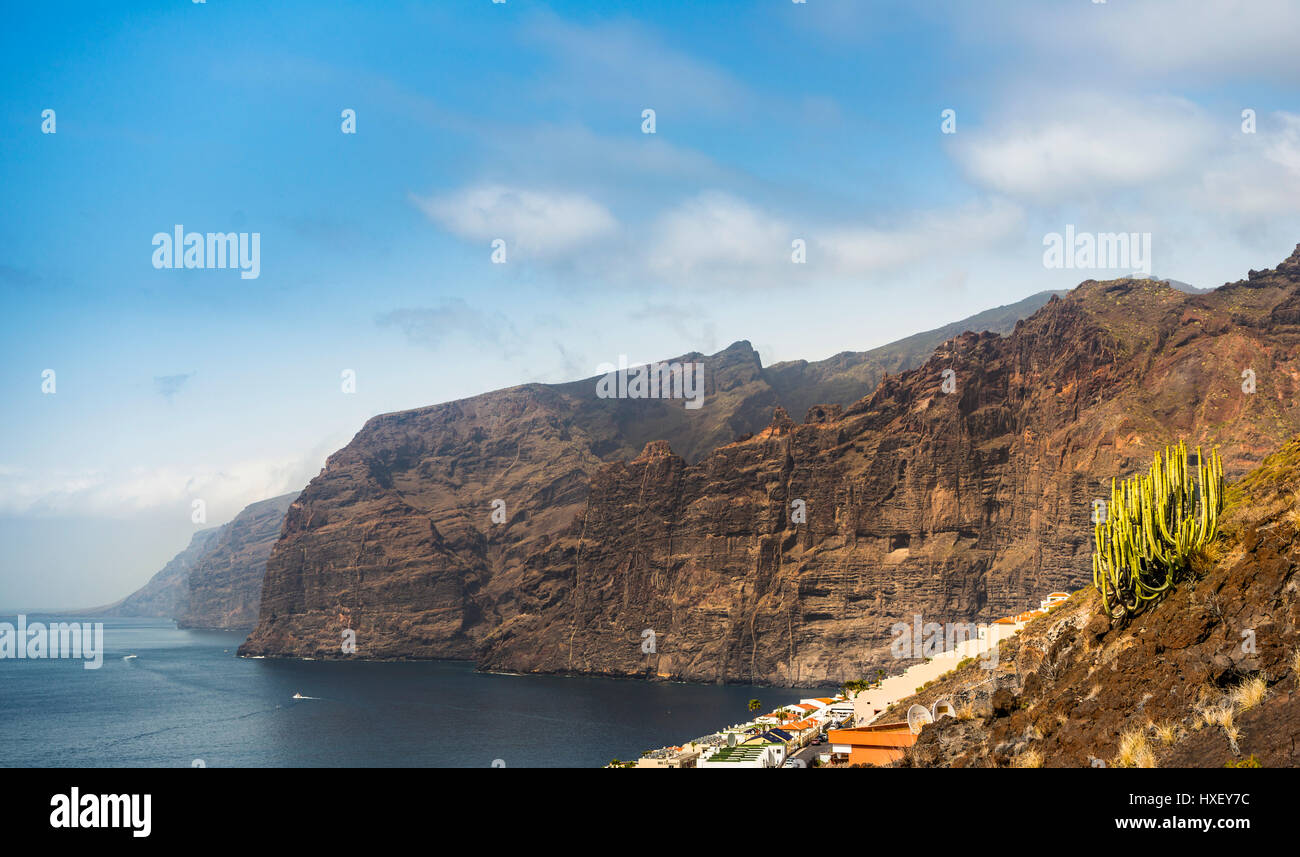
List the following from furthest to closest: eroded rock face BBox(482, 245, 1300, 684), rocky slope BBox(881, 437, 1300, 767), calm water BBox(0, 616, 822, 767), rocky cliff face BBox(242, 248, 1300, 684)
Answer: rocky cliff face BBox(242, 248, 1300, 684)
eroded rock face BBox(482, 245, 1300, 684)
calm water BBox(0, 616, 822, 767)
rocky slope BBox(881, 437, 1300, 767)

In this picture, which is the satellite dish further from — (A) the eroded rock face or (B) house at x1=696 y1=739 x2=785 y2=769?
(A) the eroded rock face

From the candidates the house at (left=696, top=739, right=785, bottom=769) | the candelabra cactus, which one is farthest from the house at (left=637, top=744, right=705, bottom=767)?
the candelabra cactus

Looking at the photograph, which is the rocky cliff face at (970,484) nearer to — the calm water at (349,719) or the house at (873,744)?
the calm water at (349,719)

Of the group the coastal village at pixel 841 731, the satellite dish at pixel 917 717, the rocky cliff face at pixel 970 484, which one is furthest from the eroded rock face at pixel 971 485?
the satellite dish at pixel 917 717
